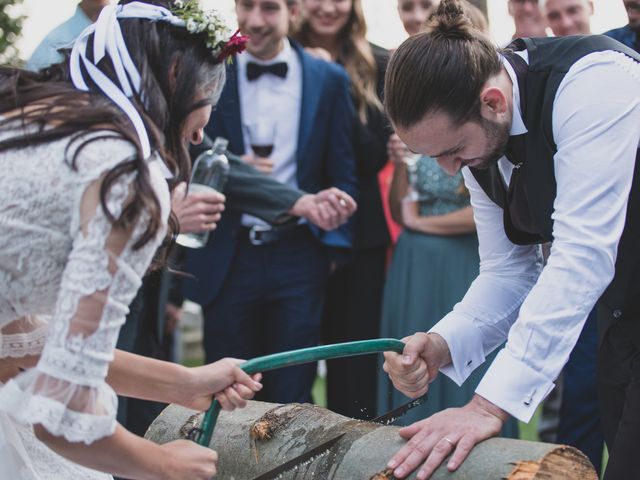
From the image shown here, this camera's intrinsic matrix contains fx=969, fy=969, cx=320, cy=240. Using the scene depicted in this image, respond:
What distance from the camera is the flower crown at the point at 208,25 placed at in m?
2.32

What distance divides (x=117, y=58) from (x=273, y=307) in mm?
2838

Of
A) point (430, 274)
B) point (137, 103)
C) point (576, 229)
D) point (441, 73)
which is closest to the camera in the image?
point (137, 103)

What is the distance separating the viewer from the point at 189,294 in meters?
4.91

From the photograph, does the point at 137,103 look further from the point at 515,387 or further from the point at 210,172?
the point at 210,172

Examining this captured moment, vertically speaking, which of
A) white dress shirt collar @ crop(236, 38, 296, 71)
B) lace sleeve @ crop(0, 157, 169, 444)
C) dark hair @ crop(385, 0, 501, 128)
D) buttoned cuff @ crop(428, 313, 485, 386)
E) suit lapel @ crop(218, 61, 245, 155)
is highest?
white dress shirt collar @ crop(236, 38, 296, 71)

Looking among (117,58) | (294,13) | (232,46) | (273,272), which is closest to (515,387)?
(232,46)

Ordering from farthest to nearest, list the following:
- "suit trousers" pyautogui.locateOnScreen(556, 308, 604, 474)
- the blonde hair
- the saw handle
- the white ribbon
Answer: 1. the blonde hair
2. "suit trousers" pyautogui.locateOnScreen(556, 308, 604, 474)
3. the saw handle
4. the white ribbon

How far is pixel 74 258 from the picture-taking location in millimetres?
1909

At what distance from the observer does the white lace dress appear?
191cm

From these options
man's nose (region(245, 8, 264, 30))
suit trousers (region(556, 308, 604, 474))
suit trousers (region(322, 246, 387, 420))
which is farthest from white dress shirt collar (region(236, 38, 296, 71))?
suit trousers (region(556, 308, 604, 474))

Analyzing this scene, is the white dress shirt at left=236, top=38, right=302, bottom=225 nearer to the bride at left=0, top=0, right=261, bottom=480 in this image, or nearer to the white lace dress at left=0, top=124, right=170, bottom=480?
the bride at left=0, top=0, right=261, bottom=480

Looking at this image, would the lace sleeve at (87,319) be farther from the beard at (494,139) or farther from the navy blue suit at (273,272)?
the navy blue suit at (273,272)

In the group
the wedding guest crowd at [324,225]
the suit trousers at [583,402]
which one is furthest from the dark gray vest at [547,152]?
the suit trousers at [583,402]

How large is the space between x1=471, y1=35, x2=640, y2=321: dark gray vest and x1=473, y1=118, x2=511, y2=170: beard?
0.11 ft
